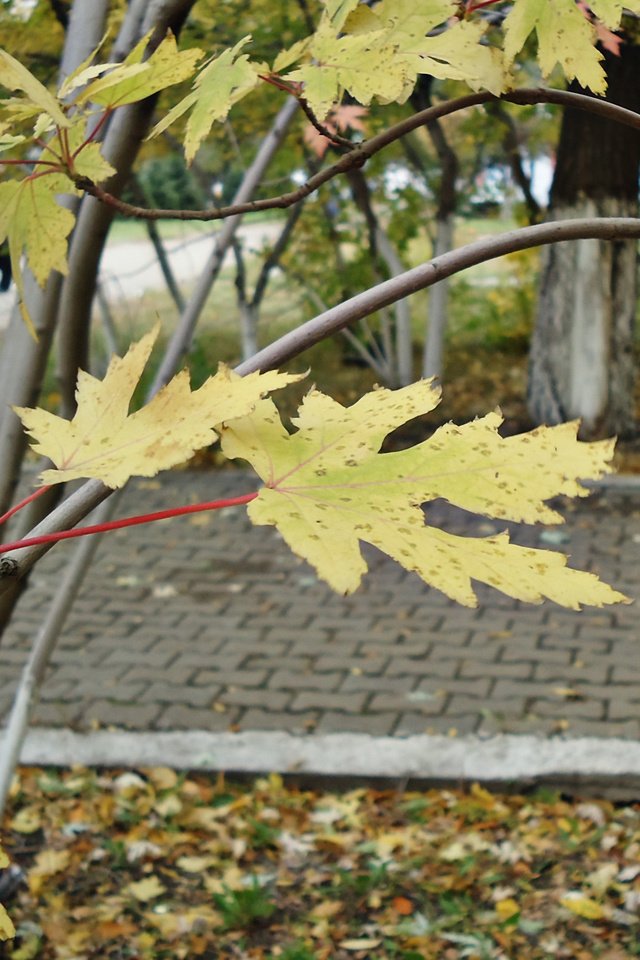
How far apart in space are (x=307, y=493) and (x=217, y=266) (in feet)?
7.43

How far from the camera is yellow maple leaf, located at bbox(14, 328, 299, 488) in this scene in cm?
86

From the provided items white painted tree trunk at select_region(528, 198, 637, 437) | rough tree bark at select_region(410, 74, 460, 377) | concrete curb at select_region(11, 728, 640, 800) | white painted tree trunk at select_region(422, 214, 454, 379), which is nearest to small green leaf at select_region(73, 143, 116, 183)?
concrete curb at select_region(11, 728, 640, 800)

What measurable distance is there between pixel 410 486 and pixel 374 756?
3598 mm

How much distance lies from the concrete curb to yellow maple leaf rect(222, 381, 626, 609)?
134 inches

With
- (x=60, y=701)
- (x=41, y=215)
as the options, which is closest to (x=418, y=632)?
(x=60, y=701)

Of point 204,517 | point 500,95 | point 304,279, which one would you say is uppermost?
point 500,95

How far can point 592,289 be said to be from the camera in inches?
332

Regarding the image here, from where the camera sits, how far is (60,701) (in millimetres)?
5066

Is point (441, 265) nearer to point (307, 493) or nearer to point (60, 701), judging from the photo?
point (307, 493)

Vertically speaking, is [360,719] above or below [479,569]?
below

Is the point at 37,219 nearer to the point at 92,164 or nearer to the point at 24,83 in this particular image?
the point at 92,164

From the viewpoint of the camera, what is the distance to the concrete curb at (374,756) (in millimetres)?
4109

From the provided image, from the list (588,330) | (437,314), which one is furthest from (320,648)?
(588,330)

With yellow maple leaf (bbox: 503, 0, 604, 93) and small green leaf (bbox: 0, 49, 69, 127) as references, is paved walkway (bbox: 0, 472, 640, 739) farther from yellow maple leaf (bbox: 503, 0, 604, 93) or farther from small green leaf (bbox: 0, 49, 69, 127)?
small green leaf (bbox: 0, 49, 69, 127)
